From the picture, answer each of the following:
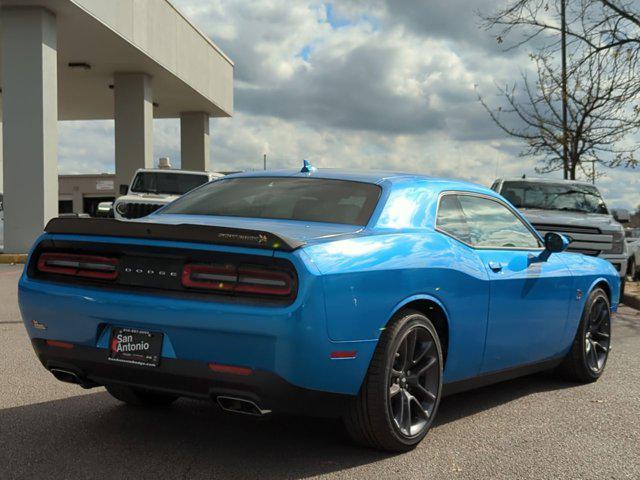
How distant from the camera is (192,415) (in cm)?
492

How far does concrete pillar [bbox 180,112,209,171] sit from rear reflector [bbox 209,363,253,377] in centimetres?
2882

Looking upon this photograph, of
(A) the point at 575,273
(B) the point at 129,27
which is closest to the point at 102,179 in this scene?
(B) the point at 129,27

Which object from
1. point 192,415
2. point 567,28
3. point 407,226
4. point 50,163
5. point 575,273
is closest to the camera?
point 407,226

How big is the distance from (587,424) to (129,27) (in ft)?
61.0

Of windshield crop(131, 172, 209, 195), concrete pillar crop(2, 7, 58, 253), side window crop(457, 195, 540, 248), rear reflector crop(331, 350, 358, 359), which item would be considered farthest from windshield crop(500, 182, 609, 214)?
concrete pillar crop(2, 7, 58, 253)

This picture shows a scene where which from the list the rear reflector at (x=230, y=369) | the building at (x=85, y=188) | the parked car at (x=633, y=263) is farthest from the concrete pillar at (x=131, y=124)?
the building at (x=85, y=188)

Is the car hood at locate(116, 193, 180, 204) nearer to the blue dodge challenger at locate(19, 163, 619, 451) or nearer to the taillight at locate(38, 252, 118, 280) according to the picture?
the blue dodge challenger at locate(19, 163, 619, 451)

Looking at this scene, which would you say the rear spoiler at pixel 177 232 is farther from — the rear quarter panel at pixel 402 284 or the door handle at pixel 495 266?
the door handle at pixel 495 266

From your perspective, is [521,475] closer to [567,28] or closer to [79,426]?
[79,426]

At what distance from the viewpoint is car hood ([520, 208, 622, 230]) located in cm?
1157

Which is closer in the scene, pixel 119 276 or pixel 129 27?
pixel 119 276

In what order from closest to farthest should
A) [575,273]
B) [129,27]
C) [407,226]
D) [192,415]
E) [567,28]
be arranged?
[407,226] → [192,415] → [575,273] → [567,28] → [129,27]

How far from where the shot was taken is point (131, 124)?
24281 millimetres

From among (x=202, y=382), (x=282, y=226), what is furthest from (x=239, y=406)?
(x=282, y=226)
